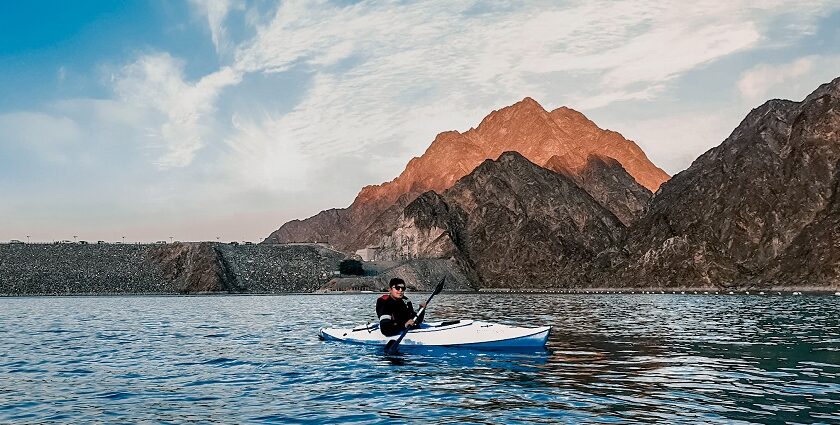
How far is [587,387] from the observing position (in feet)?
82.7

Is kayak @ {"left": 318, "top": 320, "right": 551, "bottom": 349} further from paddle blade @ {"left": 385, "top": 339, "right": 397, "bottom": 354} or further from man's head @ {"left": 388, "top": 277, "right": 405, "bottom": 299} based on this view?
man's head @ {"left": 388, "top": 277, "right": 405, "bottom": 299}

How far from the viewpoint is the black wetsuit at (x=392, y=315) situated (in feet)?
127

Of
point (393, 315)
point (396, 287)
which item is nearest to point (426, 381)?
point (396, 287)

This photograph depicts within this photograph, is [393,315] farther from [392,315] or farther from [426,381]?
[426,381]

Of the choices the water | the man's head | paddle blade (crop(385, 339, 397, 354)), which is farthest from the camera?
paddle blade (crop(385, 339, 397, 354))

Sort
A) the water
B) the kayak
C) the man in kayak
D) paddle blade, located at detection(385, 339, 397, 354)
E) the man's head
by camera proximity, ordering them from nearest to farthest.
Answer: the water, the kayak, the man's head, paddle blade, located at detection(385, 339, 397, 354), the man in kayak

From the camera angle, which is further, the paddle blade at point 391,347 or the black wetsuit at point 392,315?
the black wetsuit at point 392,315

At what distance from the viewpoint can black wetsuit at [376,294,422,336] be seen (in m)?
38.8

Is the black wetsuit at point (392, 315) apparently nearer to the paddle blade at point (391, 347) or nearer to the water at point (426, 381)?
the paddle blade at point (391, 347)

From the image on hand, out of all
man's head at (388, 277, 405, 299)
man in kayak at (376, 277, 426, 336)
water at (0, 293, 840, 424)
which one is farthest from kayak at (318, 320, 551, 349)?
man's head at (388, 277, 405, 299)

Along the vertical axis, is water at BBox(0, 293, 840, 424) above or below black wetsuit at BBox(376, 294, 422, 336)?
below

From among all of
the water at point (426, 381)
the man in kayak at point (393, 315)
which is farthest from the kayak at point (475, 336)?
the water at point (426, 381)

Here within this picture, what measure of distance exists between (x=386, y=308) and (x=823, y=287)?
17422 cm

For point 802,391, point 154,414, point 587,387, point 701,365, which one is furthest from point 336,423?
point 701,365
